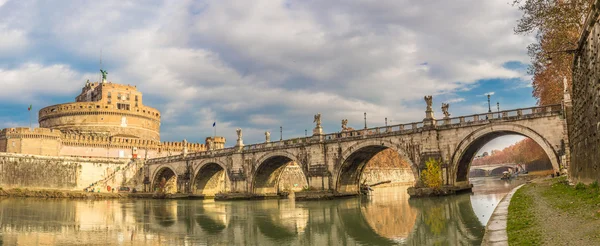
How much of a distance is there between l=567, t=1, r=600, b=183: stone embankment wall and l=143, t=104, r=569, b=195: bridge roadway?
289 inches

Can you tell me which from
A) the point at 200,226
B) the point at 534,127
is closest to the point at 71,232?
the point at 200,226

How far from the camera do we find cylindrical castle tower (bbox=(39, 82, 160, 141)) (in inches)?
3103

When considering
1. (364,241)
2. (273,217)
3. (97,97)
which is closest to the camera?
(364,241)

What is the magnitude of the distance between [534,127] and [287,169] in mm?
40492

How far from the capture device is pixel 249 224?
24.8 metres

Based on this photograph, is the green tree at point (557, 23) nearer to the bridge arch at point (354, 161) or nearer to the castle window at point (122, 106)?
the bridge arch at point (354, 161)

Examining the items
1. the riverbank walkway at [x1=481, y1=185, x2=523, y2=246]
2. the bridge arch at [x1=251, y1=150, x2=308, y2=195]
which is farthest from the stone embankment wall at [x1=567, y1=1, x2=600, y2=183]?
the bridge arch at [x1=251, y1=150, x2=308, y2=195]

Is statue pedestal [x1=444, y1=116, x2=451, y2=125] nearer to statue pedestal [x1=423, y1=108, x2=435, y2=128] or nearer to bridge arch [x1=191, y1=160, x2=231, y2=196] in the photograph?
statue pedestal [x1=423, y1=108, x2=435, y2=128]

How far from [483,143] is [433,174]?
202 inches

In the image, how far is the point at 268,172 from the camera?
51.0 metres

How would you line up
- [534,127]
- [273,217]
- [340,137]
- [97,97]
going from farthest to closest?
[97,97]
[340,137]
[534,127]
[273,217]

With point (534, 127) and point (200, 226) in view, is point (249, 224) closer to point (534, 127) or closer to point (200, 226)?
point (200, 226)

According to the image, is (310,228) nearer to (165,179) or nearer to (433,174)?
(433,174)

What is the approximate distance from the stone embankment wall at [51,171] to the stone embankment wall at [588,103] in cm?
6091
